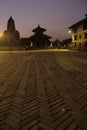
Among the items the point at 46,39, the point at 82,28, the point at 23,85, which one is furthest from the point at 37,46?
the point at 23,85

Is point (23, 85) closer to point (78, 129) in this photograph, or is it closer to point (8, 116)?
point (8, 116)

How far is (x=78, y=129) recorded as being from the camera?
10.3 feet

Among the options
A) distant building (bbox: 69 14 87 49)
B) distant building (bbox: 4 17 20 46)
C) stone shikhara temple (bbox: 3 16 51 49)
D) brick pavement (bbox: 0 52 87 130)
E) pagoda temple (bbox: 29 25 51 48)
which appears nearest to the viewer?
brick pavement (bbox: 0 52 87 130)

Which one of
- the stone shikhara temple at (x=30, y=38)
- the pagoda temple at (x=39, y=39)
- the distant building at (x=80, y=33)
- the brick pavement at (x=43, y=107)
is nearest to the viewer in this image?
the brick pavement at (x=43, y=107)

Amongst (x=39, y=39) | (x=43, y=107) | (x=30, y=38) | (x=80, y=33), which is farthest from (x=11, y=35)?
(x=43, y=107)

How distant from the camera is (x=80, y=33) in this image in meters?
51.1

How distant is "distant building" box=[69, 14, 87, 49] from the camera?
48750 mm

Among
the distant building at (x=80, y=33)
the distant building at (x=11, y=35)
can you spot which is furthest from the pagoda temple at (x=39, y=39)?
the distant building at (x=80, y=33)

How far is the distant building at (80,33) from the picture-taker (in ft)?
160

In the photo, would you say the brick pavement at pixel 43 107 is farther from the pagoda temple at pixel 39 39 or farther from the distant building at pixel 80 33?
the pagoda temple at pixel 39 39

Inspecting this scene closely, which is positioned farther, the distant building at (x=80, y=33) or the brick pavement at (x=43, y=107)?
the distant building at (x=80, y=33)

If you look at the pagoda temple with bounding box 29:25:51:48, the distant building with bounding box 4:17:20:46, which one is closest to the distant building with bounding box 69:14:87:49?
the pagoda temple with bounding box 29:25:51:48

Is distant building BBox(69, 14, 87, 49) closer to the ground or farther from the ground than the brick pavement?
farther from the ground

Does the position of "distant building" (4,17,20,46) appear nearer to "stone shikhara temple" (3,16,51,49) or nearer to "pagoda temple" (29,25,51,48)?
"stone shikhara temple" (3,16,51,49)
